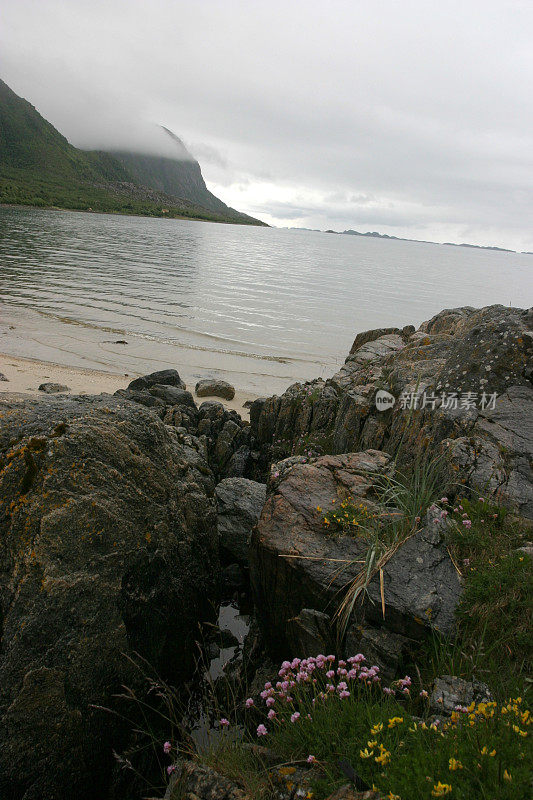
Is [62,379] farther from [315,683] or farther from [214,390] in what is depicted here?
[315,683]

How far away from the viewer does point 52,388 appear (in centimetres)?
1430

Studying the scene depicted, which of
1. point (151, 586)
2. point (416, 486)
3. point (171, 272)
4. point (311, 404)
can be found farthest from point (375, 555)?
point (171, 272)

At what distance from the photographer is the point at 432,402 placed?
277 inches

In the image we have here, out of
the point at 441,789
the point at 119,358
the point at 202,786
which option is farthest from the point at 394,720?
the point at 119,358

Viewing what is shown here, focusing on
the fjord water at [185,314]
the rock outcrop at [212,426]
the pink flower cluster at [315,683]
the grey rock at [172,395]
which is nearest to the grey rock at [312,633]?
the pink flower cluster at [315,683]

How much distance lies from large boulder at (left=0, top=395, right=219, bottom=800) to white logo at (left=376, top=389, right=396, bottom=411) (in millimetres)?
4147

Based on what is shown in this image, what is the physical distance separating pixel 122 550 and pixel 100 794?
1972 millimetres

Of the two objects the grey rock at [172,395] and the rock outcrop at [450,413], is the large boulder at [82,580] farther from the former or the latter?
the grey rock at [172,395]

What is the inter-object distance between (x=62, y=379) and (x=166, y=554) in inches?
495

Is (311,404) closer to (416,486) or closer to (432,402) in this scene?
(432,402)

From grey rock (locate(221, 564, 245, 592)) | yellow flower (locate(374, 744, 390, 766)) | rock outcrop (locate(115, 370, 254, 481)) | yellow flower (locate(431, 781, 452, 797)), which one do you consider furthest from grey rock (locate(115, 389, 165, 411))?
yellow flower (locate(431, 781, 452, 797))

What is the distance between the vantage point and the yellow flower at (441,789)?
2.33 metres

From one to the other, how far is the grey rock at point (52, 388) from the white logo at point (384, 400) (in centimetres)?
1006

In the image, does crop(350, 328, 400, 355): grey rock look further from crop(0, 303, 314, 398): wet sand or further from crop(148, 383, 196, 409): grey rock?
crop(148, 383, 196, 409): grey rock
